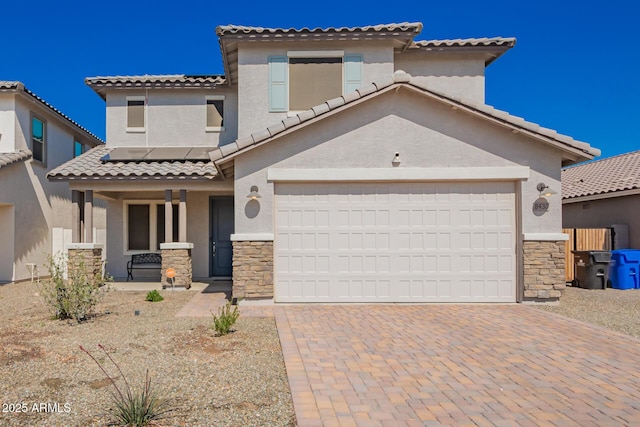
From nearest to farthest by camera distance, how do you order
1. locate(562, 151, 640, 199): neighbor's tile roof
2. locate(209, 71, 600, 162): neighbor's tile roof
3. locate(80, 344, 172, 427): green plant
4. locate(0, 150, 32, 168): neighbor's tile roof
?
locate(80, 344, 172, 427): green plant
locate(209, 71, 600, 162): neighbor's tile roof
locate(0, 150, 32, 168): neighbor's tile roof
locate(562, 151, 640, 199): neighbor's tile roof

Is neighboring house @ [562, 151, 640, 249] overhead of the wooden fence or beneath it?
overhead

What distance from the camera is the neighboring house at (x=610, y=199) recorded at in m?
14.6

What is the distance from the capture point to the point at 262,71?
1238cm

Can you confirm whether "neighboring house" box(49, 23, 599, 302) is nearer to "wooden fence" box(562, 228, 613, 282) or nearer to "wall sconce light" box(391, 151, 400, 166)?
"wall sconce light" box(391, 151, 400, 166)

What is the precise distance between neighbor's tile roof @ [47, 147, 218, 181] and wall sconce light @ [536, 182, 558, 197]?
8.23 m

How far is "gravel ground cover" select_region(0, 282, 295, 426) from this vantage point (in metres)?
4.11

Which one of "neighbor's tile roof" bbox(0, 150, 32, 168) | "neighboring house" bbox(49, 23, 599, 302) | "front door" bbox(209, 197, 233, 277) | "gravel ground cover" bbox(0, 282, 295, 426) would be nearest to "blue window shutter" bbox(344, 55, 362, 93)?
"neighboring house" bbox(49, 23, 599, 302)

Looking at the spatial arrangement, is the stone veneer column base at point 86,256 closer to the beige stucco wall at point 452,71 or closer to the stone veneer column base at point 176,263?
the stone veneer column base at point 176,263

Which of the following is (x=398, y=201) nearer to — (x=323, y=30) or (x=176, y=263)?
(x=323, y=30)

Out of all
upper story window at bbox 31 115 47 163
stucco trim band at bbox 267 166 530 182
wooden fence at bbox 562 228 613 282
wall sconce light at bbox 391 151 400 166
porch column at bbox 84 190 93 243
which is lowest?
wooden fence at bbox 562 228 613 282

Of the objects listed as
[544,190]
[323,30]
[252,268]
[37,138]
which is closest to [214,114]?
[323,30]

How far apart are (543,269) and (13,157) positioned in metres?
16.4

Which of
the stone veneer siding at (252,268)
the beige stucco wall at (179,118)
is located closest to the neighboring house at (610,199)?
the stone veneer siding at (252,268)

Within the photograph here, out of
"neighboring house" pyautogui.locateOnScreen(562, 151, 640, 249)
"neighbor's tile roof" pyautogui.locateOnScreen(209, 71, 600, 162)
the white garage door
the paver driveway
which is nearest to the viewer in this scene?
the paver driveway
